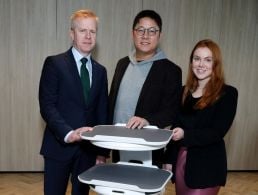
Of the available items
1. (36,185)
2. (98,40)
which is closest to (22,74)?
(98,40)

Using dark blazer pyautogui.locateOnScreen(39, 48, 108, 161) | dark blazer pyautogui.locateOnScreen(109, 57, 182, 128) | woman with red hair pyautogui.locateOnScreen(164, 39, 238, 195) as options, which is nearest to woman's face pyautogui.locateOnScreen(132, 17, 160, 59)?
dark blazer pyautogui.locateOnScreen(109, 57, 182, 128)

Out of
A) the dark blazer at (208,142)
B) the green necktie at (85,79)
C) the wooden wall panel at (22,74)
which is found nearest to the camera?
the dark blazer at (208,142)

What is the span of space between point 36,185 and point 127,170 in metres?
1.83

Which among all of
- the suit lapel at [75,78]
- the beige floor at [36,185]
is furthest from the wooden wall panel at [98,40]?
the suit lapel at [75,78]

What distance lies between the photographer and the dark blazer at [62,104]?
63.2 inches

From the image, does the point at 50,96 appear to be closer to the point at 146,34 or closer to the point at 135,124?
the point at 135,124

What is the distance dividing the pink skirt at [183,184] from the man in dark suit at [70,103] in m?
0.50

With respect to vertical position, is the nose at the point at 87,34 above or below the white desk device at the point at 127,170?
above

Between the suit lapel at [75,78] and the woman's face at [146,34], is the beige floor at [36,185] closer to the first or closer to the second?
the suit lapel at [75,78]

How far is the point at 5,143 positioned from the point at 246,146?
2626 millimetres

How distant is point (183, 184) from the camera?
1.65 metres

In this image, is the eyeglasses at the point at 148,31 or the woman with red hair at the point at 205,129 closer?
the woman with red hair at the point at 205,129

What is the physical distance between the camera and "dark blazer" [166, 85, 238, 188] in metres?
1.57

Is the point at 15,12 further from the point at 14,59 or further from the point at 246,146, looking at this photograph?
the point at 246,146
